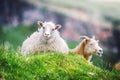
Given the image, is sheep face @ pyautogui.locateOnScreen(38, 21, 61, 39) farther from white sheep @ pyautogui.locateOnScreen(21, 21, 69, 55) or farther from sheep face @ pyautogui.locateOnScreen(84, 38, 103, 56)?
sheep face @ pyautogui.locateOnScreen(84, 38, 103, 56)

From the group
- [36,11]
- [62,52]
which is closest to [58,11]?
[36,11]

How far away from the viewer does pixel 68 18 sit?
37.6 m

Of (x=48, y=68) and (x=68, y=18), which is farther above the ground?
(x=68, y=18)

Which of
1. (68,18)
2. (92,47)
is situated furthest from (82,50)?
(68,18)

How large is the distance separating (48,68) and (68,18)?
24758 millimetres

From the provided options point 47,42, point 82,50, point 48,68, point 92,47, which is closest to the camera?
point 48,68

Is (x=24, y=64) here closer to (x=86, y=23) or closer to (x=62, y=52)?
(x=62, y=52)

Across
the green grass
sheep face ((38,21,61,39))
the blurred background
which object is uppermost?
the blurred background

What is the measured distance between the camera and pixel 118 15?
39.0m

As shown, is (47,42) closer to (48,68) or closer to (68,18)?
(48,68)

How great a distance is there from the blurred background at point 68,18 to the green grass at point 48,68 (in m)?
20.2

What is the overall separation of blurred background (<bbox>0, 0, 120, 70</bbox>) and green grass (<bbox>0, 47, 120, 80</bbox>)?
2019 cm

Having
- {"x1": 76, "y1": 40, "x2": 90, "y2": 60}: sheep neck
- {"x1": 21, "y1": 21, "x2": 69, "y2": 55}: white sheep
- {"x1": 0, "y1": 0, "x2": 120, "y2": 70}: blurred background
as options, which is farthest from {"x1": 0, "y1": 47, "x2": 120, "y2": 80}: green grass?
{"x1": 0, "y1": 0, "x2": 120, "y2": 70}: blurred background

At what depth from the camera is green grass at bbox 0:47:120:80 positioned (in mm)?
12227
